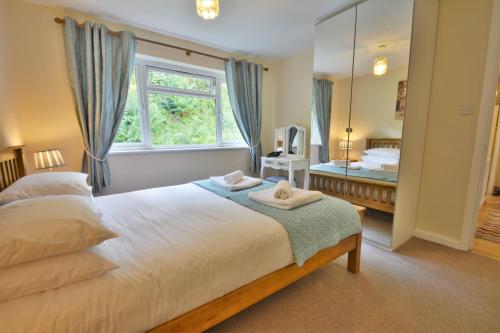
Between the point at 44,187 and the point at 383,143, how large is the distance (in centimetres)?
295

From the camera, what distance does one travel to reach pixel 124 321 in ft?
2.73

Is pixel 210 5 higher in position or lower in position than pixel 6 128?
higher

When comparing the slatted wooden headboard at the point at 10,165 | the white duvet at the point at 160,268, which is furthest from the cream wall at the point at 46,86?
the white duvet at the point at 160,268

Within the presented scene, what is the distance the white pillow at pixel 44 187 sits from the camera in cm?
138

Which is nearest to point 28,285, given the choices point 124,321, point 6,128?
point 124,321

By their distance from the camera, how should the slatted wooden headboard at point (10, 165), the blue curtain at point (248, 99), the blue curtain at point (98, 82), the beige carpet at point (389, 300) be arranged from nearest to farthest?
the beige carpet at point (389, 300) → the slatted wooden headboard at point (10, 165) → the blue curtain at point (98, 82) → the blue curtain at point (248, 99)

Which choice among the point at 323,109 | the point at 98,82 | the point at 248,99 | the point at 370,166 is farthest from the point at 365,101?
the point at 98,82

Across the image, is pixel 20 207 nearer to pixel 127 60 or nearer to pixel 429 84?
pixel 127 60

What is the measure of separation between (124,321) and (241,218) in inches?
30.3

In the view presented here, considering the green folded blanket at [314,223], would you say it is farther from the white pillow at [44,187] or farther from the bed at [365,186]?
the white pillow at [44,187]

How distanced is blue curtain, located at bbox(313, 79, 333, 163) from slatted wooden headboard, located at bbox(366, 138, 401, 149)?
1.79 feet

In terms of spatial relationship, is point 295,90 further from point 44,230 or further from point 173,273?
point 44,230

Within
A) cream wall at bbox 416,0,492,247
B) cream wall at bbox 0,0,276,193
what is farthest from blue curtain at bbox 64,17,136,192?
cream wall at bbox 416,0,492,247

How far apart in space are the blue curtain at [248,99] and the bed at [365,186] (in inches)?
45.9
